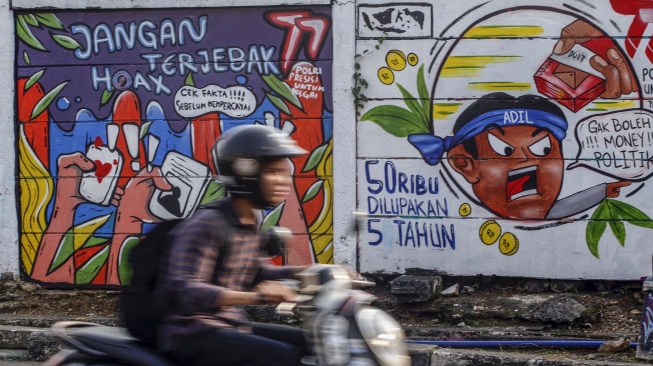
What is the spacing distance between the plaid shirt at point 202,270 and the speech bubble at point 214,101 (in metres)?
6.02

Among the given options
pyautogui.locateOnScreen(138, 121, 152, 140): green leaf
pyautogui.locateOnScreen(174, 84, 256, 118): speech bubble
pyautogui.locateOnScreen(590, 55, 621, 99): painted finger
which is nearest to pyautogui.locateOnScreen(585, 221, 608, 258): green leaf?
pyautogui.locateOnScreen(590, 55, 621, 99): painted finger

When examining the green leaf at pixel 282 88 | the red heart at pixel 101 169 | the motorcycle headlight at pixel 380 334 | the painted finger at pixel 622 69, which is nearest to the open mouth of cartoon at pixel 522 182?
the painted finger at pixel 622 69

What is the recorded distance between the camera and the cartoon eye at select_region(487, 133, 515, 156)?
366 inches

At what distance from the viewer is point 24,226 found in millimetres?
10320

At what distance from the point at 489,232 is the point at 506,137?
0.87 meters

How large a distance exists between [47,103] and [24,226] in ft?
4.11

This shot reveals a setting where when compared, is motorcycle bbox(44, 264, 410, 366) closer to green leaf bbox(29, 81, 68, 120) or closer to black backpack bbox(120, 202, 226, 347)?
black backpack bbox(120, 202, 226, 347)

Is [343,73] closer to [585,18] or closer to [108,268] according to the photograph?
[585,18]

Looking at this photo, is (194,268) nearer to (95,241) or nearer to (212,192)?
(212,192)

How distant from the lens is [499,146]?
9305 mm

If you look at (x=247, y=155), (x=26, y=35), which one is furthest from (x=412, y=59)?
(x=247, y=155)

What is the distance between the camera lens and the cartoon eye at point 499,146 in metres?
9.29

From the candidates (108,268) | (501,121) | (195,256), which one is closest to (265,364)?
(195,256)

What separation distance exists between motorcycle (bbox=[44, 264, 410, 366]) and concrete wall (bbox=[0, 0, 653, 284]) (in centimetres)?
572
